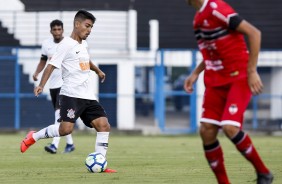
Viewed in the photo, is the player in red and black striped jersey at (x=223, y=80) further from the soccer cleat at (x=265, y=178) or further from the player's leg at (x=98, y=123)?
the player's leg at (x=98, y=123)

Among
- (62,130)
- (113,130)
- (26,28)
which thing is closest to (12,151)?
(62,130)

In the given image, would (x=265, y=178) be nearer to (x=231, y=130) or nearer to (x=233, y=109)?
(x=231, y=130)

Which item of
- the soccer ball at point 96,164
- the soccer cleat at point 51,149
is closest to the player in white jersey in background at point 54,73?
the soccer cleat at point 51,149

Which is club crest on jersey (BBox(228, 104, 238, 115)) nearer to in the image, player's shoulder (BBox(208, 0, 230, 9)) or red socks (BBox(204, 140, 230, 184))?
red socks (BBox(204, 140, 230, 184))

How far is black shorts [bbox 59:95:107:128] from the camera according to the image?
12.1 m

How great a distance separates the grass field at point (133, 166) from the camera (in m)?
10.7

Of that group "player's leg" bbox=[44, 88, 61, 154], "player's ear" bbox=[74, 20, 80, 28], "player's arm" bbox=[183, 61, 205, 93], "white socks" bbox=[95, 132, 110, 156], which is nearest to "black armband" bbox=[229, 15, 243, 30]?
"player's arm" bbox=[183, 61, 205, 93]

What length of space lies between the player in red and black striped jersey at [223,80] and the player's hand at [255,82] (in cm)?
A: 7

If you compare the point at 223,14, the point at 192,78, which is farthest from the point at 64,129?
the point at 223,14

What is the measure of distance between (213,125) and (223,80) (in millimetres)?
450

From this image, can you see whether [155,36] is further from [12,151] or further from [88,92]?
[88,92]

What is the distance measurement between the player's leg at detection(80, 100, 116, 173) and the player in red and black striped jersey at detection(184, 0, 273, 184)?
3517 millimetres

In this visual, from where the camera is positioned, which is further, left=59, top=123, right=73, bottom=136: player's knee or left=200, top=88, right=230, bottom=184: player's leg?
left=59, top=123, right=73, bottom=136: player's knee

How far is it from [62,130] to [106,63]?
15315 millimetres
